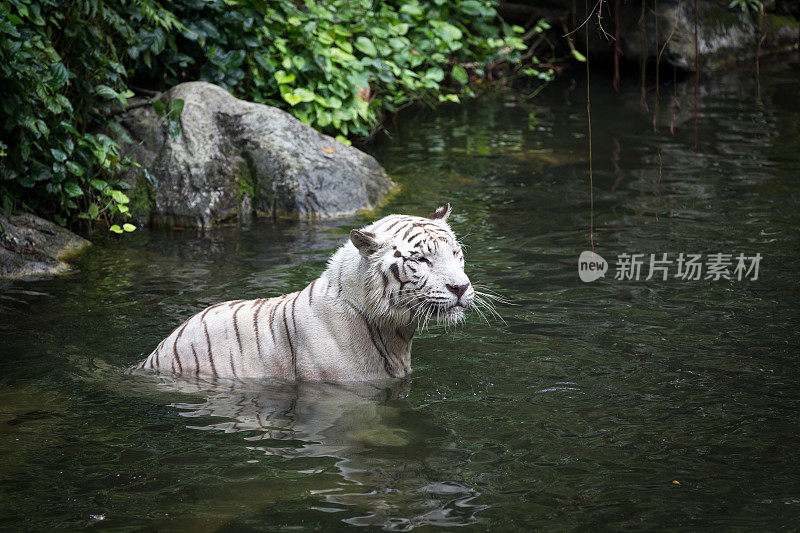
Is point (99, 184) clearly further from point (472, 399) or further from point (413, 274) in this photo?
point (472, 399)

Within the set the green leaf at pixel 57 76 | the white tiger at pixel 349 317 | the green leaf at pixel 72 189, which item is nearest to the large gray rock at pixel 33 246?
the green leaf at pixel 72 189

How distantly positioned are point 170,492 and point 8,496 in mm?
675

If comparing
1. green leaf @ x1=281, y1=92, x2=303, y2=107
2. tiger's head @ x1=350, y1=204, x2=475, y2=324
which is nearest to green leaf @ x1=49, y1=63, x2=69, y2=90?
green leaf @ x1=281, y1=92, x2=303, y2=107

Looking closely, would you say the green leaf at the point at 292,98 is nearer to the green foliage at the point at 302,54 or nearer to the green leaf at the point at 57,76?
the green foliage at the point at 302,54

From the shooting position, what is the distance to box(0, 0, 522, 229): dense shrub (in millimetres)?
7074

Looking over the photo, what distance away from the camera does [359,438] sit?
4164mm

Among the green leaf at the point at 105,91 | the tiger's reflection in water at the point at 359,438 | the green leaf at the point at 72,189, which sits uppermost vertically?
the green leaf at the point at 105,91

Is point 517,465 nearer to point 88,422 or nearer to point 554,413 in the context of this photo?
point 554,413

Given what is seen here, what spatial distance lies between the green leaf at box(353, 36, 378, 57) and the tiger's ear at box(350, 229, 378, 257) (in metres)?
6.21

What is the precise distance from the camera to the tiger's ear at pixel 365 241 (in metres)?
4.34

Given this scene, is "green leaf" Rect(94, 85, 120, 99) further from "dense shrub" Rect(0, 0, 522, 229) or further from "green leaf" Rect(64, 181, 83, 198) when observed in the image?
"green leaf" Rect(64, 181, 83, 198)

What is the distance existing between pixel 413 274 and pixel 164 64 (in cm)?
578

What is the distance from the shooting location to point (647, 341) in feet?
17.1

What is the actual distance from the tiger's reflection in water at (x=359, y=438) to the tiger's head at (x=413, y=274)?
0.49 meters
